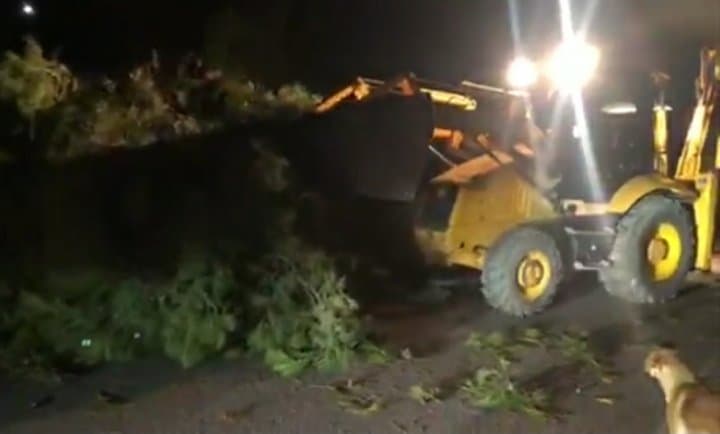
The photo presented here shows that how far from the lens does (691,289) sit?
1114 centimetres

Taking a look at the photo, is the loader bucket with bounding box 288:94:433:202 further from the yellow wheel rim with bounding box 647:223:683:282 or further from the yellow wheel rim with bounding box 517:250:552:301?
the yellow wheel rim with bounding box 647:223:683:282

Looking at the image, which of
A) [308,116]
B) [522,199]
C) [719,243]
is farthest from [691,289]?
[308,116]

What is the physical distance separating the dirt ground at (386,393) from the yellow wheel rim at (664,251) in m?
0.85

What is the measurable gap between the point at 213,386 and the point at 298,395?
0.56 metres

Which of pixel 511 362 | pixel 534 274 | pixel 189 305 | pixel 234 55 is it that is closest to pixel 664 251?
pixel 534 274

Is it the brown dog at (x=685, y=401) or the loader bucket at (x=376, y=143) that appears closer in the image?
the brown dog at (x=685, y=401)

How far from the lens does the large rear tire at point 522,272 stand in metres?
10.0

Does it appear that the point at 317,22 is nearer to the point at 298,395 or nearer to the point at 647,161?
the point at 647,161

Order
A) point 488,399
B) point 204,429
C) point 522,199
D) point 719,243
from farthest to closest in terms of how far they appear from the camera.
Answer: point 719,243
point 522,199
point 488,399
point 204,429

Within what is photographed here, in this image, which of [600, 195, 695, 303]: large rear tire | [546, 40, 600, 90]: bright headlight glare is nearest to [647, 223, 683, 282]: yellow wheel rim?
[600, 195, 695, 303]: large rear tire

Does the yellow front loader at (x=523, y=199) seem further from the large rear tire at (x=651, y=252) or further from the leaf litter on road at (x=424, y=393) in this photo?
the leaf litter on road at (x=424, y=393)

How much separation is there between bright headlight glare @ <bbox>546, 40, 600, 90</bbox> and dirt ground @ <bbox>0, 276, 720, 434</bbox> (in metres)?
2.03

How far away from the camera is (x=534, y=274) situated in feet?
33.3

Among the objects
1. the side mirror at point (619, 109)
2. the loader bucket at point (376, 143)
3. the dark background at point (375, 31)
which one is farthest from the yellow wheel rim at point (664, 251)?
the loader bucket at point (376, 143)
